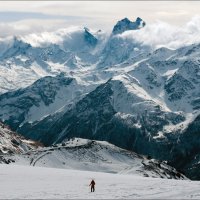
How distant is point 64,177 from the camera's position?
130125 mm

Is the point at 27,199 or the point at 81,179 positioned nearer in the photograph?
the point at 27,199

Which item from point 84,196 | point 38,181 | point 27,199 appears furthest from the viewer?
point 38,181

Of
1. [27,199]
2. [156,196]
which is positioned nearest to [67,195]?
[27,199]

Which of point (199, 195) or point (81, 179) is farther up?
point (199, 195)

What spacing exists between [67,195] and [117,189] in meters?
14.9

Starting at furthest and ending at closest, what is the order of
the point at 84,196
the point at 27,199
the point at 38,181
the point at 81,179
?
the point at 81,179 < the point at 38,181 < the point at 84,196 < the point at 27,199

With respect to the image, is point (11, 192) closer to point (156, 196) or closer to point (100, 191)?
point (100, 191)

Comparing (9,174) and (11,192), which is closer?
(11,192)

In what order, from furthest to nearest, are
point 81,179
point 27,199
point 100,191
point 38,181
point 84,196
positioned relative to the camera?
point 81,179 < point 38,181 < point 100,191 < point 84,196 < point 27,199

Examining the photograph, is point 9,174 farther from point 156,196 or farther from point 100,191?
point 156,196

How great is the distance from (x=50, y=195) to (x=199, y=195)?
25110 mm

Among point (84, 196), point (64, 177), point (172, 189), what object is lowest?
point (64, 177)

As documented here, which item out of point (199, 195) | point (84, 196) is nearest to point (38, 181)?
point (84, 196)

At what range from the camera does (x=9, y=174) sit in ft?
427
